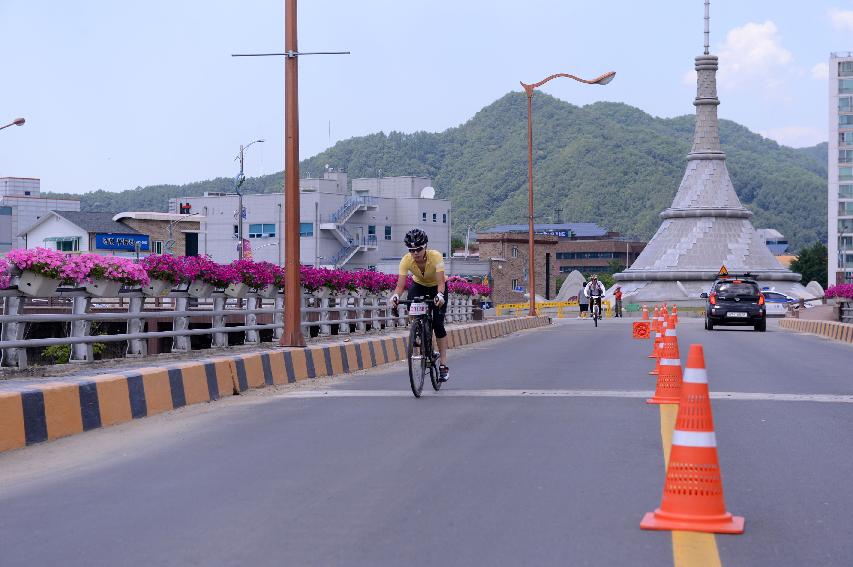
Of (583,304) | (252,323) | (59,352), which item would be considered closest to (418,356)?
(252,323)

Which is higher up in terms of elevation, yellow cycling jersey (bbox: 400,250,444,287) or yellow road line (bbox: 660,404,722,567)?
yellow cycling jersey (bbox: 400,250,444,287)

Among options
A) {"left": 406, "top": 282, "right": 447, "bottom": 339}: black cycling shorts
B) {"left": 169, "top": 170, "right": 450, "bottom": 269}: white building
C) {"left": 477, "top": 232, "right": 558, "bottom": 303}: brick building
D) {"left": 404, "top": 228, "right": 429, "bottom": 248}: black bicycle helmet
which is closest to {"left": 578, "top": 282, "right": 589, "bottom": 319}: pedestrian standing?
{"left": 169, "top": 170, "right": 450, "bottom": 269}: white building

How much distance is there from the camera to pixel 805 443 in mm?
10117

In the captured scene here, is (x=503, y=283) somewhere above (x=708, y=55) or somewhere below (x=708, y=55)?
below

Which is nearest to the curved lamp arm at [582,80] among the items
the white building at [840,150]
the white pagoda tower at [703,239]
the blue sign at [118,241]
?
the white pagoda tower at [703,239]

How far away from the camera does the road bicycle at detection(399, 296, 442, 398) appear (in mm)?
13883

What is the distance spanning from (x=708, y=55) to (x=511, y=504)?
93876mm

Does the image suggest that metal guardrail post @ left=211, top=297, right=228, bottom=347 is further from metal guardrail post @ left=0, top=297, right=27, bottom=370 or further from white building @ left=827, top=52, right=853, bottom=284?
white building @ left=827, top=52, right=853, bottom=284

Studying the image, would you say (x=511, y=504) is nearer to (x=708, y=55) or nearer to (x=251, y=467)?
(x=251, y=467)

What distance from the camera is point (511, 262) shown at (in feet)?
445

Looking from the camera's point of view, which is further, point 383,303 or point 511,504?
point 383,303

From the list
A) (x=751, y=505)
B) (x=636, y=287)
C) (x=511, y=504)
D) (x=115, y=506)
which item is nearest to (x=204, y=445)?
(x=115, y=506)

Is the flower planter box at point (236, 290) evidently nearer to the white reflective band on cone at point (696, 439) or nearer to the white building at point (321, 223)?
the white reflective band on cone at point (696, 439)

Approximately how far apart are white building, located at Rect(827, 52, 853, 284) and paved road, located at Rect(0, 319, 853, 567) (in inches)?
4887
